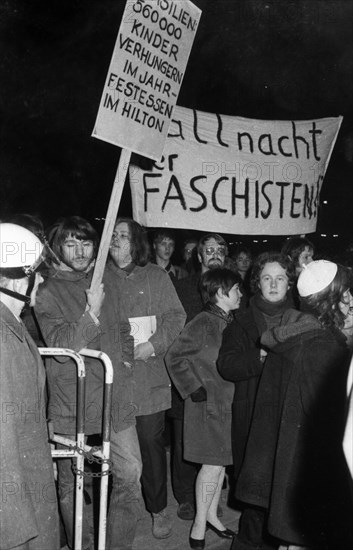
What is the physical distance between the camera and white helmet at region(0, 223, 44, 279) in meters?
2.64

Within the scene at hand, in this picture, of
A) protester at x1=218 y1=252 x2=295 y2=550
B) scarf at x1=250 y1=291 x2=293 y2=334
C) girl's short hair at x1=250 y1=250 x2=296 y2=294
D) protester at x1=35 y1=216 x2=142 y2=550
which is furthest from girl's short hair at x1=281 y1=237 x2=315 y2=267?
protester at x1=35 y1=216 x2=142 y2=550

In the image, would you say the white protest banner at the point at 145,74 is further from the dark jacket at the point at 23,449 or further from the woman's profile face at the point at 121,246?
the dark jacket at the point at 23,449

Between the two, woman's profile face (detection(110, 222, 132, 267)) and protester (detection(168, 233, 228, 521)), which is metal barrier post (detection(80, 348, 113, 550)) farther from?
protester (detection(168, 233, 228, 521))

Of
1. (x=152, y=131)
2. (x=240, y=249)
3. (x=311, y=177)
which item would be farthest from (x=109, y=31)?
(x=152, y=131)

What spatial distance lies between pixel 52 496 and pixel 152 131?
8.05 ft

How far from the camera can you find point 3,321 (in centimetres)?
255

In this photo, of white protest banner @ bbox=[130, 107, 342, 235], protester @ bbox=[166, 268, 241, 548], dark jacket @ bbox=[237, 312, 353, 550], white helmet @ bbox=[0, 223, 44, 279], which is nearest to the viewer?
white helmet @ bbox=[0, 223, 44, 279]

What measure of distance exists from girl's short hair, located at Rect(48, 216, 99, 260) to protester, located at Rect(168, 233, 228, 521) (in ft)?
4.78

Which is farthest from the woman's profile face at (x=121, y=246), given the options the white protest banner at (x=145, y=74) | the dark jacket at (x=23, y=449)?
the dark jacket at (x=23, y=449)

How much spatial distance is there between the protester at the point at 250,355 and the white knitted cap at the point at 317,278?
0.69 m

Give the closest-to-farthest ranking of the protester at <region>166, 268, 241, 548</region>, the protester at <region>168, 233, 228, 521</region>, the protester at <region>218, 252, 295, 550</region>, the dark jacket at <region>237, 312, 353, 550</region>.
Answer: the dark jacket at <region>237, 312, 353, 550</region> < the protester at <region>218, 252, 295, 550</region> < the protester at <region>166, 268, 241, 548</region> < the protester at <region>168, 233, 228, 521</region>

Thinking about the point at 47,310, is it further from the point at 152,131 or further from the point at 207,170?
the point at 207,170

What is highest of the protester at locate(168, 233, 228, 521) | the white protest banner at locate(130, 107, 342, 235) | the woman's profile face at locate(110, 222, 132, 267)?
the white protest banner at locate(130, 107, 342, 235)

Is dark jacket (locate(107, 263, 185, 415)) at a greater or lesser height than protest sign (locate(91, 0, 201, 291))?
lesser
